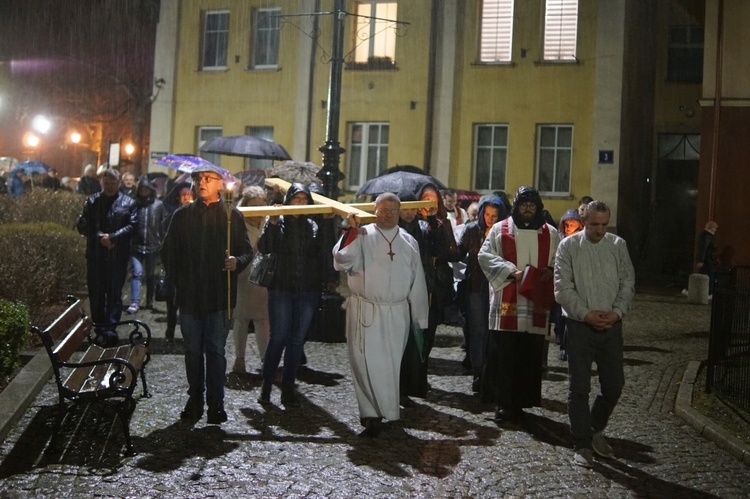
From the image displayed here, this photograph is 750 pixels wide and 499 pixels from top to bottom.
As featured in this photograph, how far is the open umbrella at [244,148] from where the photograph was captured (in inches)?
762

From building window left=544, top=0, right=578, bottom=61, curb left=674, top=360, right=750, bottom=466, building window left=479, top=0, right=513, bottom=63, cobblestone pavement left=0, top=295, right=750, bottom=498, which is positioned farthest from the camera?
building window left=479, top=0, right=513, bottom=63

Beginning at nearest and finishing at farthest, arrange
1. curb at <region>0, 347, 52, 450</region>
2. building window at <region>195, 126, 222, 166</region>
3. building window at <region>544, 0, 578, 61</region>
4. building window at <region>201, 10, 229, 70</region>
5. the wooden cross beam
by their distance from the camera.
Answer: curb at <region>0, 347, 52, 450</region>, the wooden cross beam, building window at <region>544, 0, 578, 61</region>, building window at <region>201, 10, 229, 70</region>, building window at <region>195, 126, 222, 166</region>

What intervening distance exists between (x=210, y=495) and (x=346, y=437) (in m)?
1.87

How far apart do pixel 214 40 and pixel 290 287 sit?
21097 millimetres

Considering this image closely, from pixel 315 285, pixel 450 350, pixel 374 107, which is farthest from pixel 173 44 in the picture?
pixel 315 285

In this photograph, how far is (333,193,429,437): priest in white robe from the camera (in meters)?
7.93

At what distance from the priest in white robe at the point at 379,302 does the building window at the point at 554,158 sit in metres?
17.8

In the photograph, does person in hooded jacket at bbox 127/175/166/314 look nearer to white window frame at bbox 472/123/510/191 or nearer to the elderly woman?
the elderly woman

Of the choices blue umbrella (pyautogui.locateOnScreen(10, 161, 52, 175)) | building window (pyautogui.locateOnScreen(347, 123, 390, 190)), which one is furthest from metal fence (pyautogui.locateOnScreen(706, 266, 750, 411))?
blue umbrella (pyautogui.locateOnScreen(10, 161, 52, 175))

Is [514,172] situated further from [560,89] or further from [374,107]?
[374,107]

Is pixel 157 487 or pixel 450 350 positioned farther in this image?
pixel 450 350

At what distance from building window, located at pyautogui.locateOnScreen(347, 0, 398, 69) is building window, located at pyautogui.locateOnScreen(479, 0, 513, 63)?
2331 mm

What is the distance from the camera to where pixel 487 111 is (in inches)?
1026

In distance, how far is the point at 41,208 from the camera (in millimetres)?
18078
